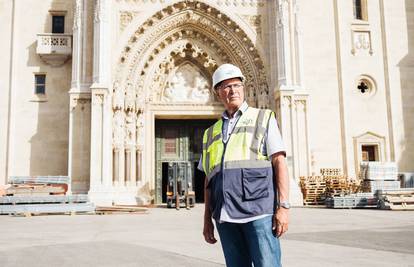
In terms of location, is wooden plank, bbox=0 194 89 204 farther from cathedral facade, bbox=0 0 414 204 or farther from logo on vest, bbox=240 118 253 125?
logo on vest, bbox=240 118 253 125

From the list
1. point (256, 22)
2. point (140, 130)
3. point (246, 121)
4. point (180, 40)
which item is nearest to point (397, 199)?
point (256, 22)

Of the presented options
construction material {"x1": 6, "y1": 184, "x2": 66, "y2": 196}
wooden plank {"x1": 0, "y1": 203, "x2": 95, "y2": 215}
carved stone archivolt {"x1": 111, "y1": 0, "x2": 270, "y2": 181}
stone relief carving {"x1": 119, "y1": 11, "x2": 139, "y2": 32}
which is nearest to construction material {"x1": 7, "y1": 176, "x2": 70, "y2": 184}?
construction material {"x1": 6, "y1": 184, "x2": 66, "y2": 196}

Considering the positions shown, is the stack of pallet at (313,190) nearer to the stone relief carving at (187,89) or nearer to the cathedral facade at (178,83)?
the cathedral facade at (178,83)

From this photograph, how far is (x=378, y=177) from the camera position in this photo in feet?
61.2

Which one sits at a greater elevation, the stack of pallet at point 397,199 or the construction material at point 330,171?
the construction material at point 330,171

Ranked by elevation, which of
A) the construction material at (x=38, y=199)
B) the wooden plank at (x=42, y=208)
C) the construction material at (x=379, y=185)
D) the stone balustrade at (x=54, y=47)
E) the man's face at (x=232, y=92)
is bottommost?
the wooden plank at (x=42, y=208)

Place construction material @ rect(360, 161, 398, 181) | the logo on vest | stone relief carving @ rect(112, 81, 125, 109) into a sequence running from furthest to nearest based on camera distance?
stone relief carving @ rect(112, 81, 125, 109)
construction material @ rect(360, 161, 398, 181)
the logo on vest

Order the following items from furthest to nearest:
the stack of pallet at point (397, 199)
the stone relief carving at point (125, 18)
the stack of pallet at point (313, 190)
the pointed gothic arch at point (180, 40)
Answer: the pointed gothic arch at point (180, 40) → the stone relief carving at point (125, 18) → the stack of pallet at point (313, 190) → the stack of pallet at point (397, 199)

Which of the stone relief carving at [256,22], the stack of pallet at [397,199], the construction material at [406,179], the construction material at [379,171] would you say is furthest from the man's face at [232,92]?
the construction material at [406,179]

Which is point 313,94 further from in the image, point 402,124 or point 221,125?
point 221,125

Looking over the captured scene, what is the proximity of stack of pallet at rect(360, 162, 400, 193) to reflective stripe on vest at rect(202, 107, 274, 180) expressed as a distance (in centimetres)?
1725

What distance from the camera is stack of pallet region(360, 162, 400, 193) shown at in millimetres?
18516

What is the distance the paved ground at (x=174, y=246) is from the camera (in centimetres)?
553

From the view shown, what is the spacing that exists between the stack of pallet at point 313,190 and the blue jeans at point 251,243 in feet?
54.8
